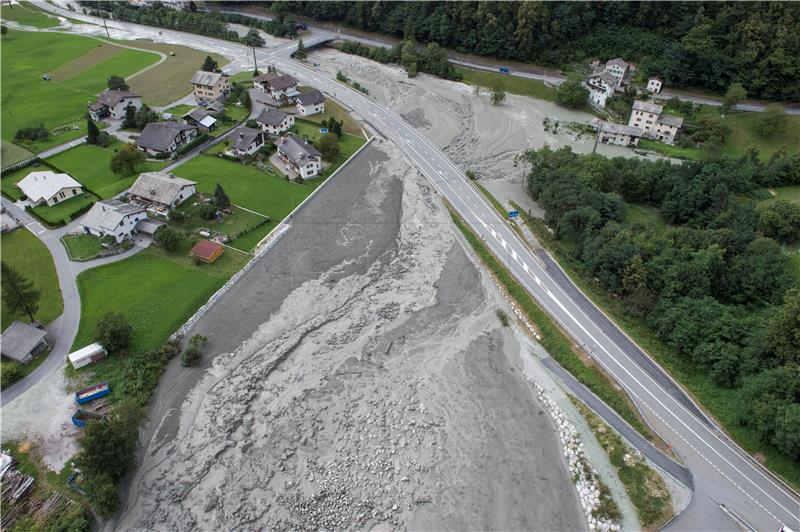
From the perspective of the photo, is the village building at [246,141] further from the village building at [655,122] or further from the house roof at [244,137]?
the village building at [655,122]

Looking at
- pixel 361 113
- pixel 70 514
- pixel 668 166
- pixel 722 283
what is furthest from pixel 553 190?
pixel 70 514

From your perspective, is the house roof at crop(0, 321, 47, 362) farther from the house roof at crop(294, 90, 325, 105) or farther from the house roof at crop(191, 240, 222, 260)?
the house roof at crop(294, 90, 325, 105)

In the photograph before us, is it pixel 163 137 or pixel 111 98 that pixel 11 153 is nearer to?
pixel 111 98

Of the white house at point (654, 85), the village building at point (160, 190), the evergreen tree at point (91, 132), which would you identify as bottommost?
the village building at point (160, 190)

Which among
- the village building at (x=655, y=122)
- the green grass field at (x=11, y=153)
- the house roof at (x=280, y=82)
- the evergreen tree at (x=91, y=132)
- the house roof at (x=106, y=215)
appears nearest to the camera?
the house roof at (x=106, y=215)

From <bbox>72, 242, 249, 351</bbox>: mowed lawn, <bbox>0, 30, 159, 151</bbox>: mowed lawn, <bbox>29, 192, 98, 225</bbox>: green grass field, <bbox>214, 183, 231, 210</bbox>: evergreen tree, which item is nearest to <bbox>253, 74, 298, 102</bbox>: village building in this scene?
<bbox>0, 30, 159, 151</bbox>: mowed lawn

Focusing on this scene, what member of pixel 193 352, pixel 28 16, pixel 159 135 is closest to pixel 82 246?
pixel 193 352

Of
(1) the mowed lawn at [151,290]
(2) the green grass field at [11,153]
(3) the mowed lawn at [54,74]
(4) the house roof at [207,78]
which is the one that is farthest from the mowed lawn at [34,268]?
(4) the house roof at [207,78]
